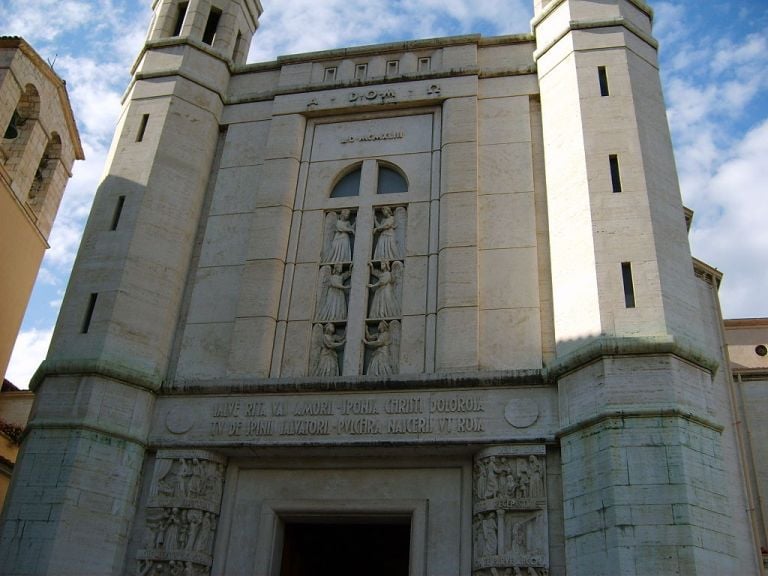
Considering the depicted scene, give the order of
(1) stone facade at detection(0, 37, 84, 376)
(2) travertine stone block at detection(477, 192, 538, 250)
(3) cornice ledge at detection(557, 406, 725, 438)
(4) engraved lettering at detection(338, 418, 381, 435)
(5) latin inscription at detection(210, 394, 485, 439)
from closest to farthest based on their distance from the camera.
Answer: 1. (3) cornice ledge at detection(557, 406, 725, 438)
2. (5) latin inscription at detection(210, 394, 485, 439)
3. (4) engraved lettering at detection(338, 418, 381, 435)
4. (2) travertine stone block at detection(477, 192, 538, 250)
5. (1) stone facade at detection(0, 37, 84, 376)

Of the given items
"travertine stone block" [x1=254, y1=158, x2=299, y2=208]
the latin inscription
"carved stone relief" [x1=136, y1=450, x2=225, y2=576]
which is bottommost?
"carved stone relief" [x1=136, y1=450, x2=225, y2=576]

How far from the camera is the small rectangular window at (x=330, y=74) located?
18425mm

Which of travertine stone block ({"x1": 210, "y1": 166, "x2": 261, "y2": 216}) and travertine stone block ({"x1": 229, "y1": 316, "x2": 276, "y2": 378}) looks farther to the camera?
travertine stone block ({"x1": 210, "y1": 166, "x2": 261, "y2": 216})

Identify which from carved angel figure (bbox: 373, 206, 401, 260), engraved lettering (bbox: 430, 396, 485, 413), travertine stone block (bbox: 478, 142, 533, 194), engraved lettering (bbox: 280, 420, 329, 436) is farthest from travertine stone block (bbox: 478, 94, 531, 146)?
engraved lettering (bbox: 280, 420, 329, 436)

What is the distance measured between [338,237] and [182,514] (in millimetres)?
5874

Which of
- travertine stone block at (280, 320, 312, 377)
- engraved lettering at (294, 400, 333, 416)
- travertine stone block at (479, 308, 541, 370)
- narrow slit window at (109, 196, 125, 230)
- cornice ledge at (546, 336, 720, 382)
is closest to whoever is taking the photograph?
cornice ledge at (546, 336, 720, 382)

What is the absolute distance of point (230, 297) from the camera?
15742 millimetres

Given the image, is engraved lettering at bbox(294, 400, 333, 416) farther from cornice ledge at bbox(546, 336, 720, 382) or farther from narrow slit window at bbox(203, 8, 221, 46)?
narrow slit window at bbox(203, 8, 221, 46)

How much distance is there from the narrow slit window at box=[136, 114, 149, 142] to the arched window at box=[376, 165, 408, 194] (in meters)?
5.07

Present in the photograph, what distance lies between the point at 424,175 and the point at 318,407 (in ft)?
17.5

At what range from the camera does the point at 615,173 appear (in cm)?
1476

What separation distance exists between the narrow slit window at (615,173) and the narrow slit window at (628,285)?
163 centimetres

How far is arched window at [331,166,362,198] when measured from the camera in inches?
664


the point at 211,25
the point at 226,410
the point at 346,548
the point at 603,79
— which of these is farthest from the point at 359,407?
the point at 211,25
